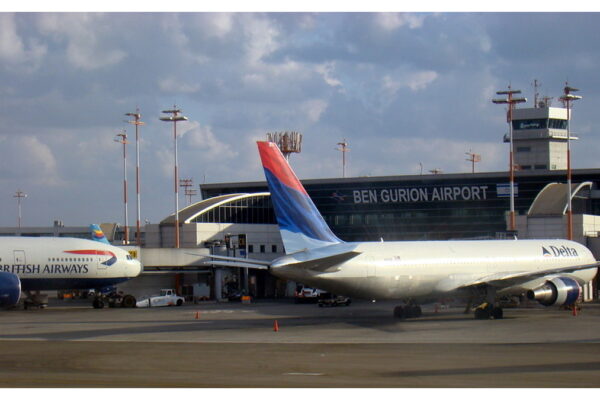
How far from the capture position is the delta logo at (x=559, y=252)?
4638 centimetres

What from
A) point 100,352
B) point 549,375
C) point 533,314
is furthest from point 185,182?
point 549,375

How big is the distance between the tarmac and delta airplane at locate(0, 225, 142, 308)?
391 inches

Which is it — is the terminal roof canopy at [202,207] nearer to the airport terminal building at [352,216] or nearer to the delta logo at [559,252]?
the airport terminal building at [352,216]

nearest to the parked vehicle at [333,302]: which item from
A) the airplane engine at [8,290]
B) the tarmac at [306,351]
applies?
the tarmac at [306,351]

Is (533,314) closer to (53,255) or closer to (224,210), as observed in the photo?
(53,255)

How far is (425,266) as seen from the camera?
4150 cm

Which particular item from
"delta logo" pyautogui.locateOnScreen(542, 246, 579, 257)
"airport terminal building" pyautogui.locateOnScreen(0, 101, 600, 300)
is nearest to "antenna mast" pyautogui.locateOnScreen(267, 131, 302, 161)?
"airport terminal building" pyautogui.locateOnScreen(0, 101, 600, 300)

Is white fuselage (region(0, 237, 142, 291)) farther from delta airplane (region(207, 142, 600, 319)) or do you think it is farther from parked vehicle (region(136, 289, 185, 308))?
delta airplane (region(207, 142, 600, 319))

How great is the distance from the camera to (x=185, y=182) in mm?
150375

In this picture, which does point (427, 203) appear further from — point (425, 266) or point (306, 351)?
point (306, 351)

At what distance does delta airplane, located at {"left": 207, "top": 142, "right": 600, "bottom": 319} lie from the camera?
37750 millimetres

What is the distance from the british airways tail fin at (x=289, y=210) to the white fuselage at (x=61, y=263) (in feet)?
84.0

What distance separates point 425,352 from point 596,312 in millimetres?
23341

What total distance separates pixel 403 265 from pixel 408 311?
4.01m
